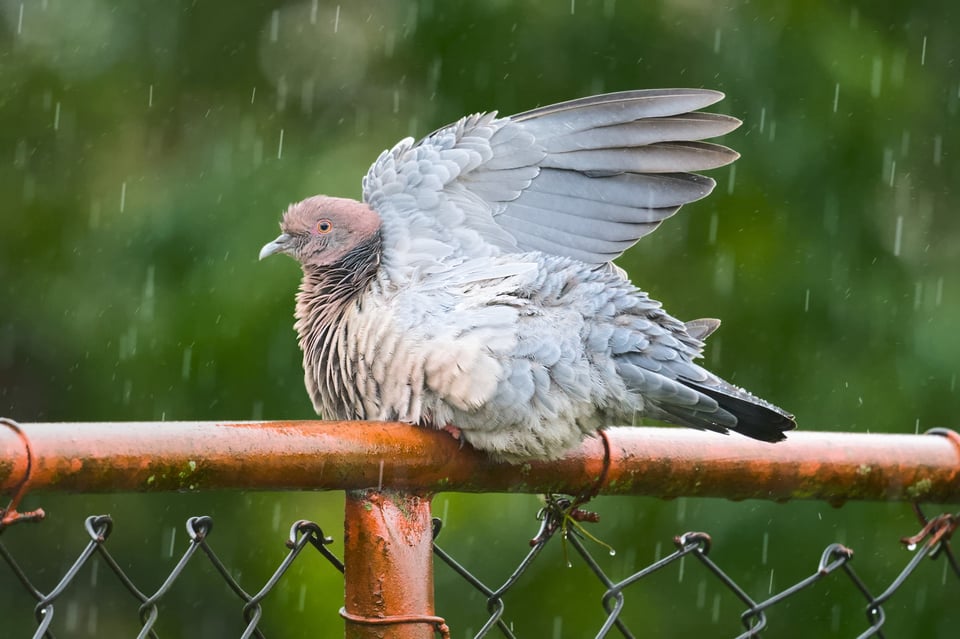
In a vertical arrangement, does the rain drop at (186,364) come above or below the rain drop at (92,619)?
above

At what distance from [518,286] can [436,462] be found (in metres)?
0.57

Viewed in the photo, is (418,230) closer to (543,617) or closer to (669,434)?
(669,434)

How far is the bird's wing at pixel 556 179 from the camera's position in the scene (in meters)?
2.32

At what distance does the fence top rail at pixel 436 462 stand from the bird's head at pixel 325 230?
737mm

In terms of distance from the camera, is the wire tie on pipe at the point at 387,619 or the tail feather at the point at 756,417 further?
the tail feather at the point at 756,417

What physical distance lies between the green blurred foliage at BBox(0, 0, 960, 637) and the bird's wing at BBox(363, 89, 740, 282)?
1.26 meters

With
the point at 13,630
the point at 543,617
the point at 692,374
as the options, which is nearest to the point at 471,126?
the point at 692,374

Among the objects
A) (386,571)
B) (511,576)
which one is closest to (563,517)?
(511,576)

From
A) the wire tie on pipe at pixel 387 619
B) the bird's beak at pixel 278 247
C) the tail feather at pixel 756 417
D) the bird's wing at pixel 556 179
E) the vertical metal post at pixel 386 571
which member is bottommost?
the wire tie on pipe at pixel 387 619

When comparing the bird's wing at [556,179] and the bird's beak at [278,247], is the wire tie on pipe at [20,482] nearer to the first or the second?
the bird's wing at [556,179]

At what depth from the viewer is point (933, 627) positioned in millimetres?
4012

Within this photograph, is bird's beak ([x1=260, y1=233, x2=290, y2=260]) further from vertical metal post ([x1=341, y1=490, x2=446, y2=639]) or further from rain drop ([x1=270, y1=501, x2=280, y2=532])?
rain drop ([x1=270, y1=501, x2=280, y2=532])

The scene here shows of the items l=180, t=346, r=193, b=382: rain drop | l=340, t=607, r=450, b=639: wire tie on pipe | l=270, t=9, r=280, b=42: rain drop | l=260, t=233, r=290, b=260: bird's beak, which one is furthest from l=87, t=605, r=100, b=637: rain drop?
l=340, t=607, r=450, b=639: wire tie on pipe

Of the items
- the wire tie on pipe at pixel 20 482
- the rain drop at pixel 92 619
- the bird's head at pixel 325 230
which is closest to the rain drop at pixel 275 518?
the rain drop at pixel 92 619
